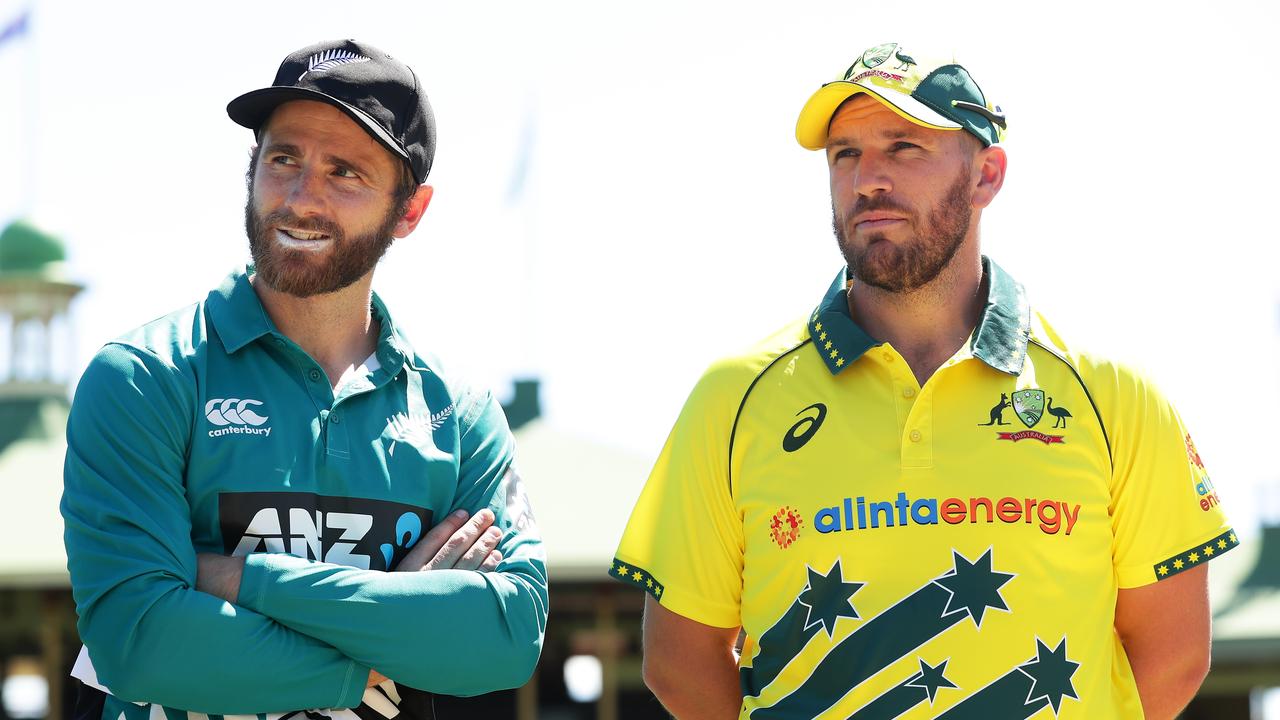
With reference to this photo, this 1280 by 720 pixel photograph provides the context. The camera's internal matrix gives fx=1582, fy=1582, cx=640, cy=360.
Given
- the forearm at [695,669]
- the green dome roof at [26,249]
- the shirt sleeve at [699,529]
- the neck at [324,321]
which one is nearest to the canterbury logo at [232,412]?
the neck at [324,321]

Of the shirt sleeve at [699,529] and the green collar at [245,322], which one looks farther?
the shirt sleeve at [699,529]

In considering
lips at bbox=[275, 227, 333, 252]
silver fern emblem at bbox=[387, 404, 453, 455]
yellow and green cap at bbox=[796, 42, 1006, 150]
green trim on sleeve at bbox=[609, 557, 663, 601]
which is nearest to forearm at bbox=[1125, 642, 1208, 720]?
green trim on sleeve at bbox=[609, 557, 663, 601]

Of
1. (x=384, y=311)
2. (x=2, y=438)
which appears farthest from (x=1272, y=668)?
(x=384, y=311)

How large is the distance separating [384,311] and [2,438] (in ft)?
43.9

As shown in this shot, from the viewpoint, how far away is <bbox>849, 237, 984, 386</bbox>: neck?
350 cm

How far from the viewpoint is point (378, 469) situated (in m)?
3.20

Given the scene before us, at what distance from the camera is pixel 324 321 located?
339cm

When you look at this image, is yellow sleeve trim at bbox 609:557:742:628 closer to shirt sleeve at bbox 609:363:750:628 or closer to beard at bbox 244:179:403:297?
shirt sleeve at bbox 609:363:750:628

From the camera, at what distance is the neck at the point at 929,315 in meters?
3.50

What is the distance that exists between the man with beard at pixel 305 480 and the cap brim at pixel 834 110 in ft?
2.79

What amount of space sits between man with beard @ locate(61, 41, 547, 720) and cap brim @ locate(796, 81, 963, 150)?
849mm

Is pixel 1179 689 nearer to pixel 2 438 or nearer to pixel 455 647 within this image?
pixel 455 647

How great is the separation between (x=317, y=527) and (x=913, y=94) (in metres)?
1.56

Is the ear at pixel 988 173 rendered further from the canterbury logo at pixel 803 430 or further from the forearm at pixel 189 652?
the forearm at pixel 189 652
